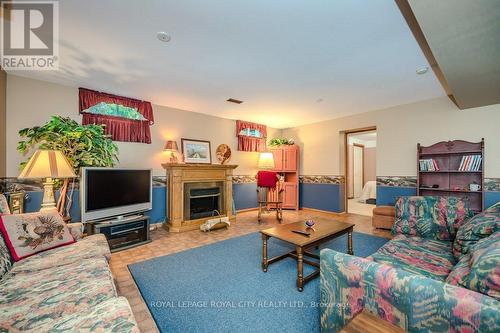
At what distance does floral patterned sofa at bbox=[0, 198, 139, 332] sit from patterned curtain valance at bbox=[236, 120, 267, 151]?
4.10m

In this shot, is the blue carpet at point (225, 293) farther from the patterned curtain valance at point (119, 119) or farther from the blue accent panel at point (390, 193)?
the patterned curtain valance at point (119, 119)

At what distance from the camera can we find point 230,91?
364 cm

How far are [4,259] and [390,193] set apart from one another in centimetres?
565

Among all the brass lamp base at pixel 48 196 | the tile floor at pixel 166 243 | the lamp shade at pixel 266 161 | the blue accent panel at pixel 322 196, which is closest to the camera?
the tile floor at pixel 166 243

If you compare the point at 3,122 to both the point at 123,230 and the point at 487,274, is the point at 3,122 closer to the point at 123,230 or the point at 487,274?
the point at 123,230

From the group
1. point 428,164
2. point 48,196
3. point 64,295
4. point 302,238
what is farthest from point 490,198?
point 48,196

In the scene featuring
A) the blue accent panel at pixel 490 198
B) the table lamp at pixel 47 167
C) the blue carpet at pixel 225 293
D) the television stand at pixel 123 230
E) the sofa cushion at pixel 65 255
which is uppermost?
the table lamp at pixel 47 167

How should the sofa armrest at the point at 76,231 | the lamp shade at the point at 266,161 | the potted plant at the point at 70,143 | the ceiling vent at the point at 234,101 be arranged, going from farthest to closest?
the lamp shade at the point at 266,161 < the ceiling vent at the point at 234,101 < the potted plant at the point at 70,143 < the sofa armrest at the point at 76,231

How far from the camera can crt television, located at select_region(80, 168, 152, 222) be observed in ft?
9.44

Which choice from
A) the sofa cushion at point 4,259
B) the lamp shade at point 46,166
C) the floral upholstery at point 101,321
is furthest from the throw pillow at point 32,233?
the floral upholstery at point 101,321

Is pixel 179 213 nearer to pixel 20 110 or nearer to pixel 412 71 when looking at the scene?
pixel 20 110

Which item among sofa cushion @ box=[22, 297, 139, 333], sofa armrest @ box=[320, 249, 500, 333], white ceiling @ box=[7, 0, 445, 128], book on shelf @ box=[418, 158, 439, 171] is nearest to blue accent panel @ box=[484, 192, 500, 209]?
book on shelf @ box=[418, 158, 439, 171]

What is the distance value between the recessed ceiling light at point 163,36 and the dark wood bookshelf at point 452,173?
4.61 metres

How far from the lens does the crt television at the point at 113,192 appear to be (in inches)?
113
